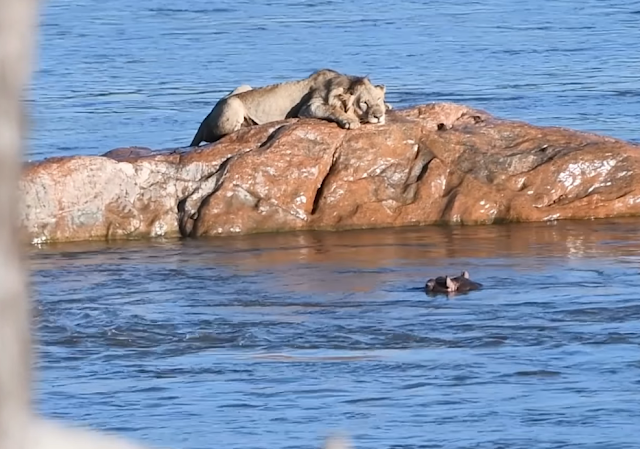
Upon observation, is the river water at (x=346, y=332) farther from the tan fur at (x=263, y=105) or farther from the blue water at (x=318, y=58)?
the tan fur at (x=263, y=105)

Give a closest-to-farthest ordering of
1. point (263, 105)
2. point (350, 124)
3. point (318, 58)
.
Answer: point (350, 124) < point (263, 105) < point (318, 58)

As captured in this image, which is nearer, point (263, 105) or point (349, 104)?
point (349, 104)

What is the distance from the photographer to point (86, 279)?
446 inches

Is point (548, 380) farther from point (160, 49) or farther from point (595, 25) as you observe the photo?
point (595, 25)

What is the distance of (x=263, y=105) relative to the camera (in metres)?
13.9

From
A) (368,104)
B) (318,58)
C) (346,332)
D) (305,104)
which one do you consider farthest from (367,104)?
(318,58)

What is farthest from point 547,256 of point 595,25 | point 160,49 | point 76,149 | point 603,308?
point 595,25

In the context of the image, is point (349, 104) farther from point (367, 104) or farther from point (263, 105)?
point (263, 105)

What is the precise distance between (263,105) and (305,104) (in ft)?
1.31

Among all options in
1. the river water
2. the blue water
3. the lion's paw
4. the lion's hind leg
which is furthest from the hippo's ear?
the blue water

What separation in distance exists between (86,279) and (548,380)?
4.47 m

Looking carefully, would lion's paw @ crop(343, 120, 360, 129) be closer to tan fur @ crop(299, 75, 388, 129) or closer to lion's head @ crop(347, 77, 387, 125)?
tan fur @ crop(299, 75, 388, 129)

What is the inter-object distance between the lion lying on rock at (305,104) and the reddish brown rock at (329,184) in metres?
0.17

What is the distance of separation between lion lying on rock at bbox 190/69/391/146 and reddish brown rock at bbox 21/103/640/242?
0.57 ft
